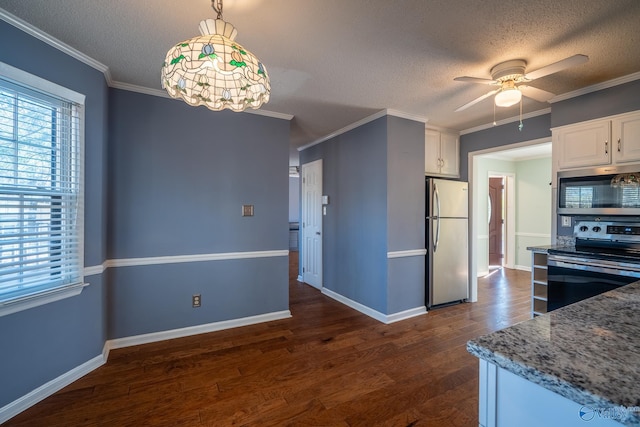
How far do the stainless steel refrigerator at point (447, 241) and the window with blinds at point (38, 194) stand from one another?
3.56 m

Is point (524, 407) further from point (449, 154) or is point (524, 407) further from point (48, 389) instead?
point (449, 154)

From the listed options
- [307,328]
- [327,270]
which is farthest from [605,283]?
[327,270]

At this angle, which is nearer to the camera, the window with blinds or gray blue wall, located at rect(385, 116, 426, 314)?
the window with blinds

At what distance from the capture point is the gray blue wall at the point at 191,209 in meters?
2.67

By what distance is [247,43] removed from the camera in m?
2.00

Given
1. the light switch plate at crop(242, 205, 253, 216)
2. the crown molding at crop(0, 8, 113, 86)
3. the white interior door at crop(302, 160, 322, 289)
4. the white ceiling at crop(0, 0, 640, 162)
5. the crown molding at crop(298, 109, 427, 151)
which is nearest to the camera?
the white ceiling at crop(0, 0, 640, 162)

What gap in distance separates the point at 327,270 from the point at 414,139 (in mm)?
2233

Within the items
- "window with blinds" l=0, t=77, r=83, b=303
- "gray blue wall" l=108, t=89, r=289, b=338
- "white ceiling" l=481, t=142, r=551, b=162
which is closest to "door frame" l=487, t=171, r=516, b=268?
"white ceiling" l=481, t=142, r=551, b=162

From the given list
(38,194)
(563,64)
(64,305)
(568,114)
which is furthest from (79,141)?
(568,114)

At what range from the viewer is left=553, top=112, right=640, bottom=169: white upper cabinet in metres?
2.42

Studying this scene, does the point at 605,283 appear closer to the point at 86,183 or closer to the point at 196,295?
the point at 196,295

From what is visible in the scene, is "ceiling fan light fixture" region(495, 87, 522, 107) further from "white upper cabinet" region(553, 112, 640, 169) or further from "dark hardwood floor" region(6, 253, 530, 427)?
"dark hardwood floor" region(6, 253, 530, 427)

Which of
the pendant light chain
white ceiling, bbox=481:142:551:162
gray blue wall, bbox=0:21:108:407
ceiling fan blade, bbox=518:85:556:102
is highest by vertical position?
white ceiling, bbox=481:142:551:162

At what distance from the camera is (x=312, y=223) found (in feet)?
15.6
